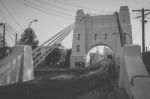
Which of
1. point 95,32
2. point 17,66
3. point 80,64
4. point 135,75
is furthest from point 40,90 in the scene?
point 95,32

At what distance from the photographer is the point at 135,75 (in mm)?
7254

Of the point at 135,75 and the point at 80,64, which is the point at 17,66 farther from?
the point at 80,64

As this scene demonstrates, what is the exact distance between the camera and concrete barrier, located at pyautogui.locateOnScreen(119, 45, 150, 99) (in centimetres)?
665

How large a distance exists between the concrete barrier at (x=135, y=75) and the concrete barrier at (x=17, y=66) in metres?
5.59

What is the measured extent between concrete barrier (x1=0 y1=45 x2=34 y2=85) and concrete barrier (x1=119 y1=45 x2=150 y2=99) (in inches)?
220

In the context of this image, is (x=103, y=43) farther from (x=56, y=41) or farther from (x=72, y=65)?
(x=56, y=41)

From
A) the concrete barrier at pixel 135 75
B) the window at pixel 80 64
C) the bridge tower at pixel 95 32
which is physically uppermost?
the bridge tower at pixel 95 32

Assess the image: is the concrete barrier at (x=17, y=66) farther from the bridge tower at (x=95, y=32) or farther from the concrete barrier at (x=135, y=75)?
the bridge tower at (x=95, y=32)

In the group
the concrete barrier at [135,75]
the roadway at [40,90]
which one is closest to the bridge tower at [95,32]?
the roadway at [40,90]

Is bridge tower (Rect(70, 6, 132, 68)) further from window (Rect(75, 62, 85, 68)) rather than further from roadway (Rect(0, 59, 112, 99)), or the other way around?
roadway (Rect(0, 59, 112, 99))

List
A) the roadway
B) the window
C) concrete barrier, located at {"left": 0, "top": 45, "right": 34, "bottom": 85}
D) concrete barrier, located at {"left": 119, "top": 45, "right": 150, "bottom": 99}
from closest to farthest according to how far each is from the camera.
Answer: the roadway
concrete barrier, located at {"left": 119, "top": 45, "right": 150, "bottom": 99}
concrete barrier, located at {"left": 0, "top": 45, "right": 34, "bottom": 85}
the window

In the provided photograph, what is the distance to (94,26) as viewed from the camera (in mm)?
32250

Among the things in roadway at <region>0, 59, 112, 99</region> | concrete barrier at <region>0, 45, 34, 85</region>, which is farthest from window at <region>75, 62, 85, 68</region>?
concrete barrier at <region>0, 45, 34, 85</region>

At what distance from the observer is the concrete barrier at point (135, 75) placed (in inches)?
Answer: 262
